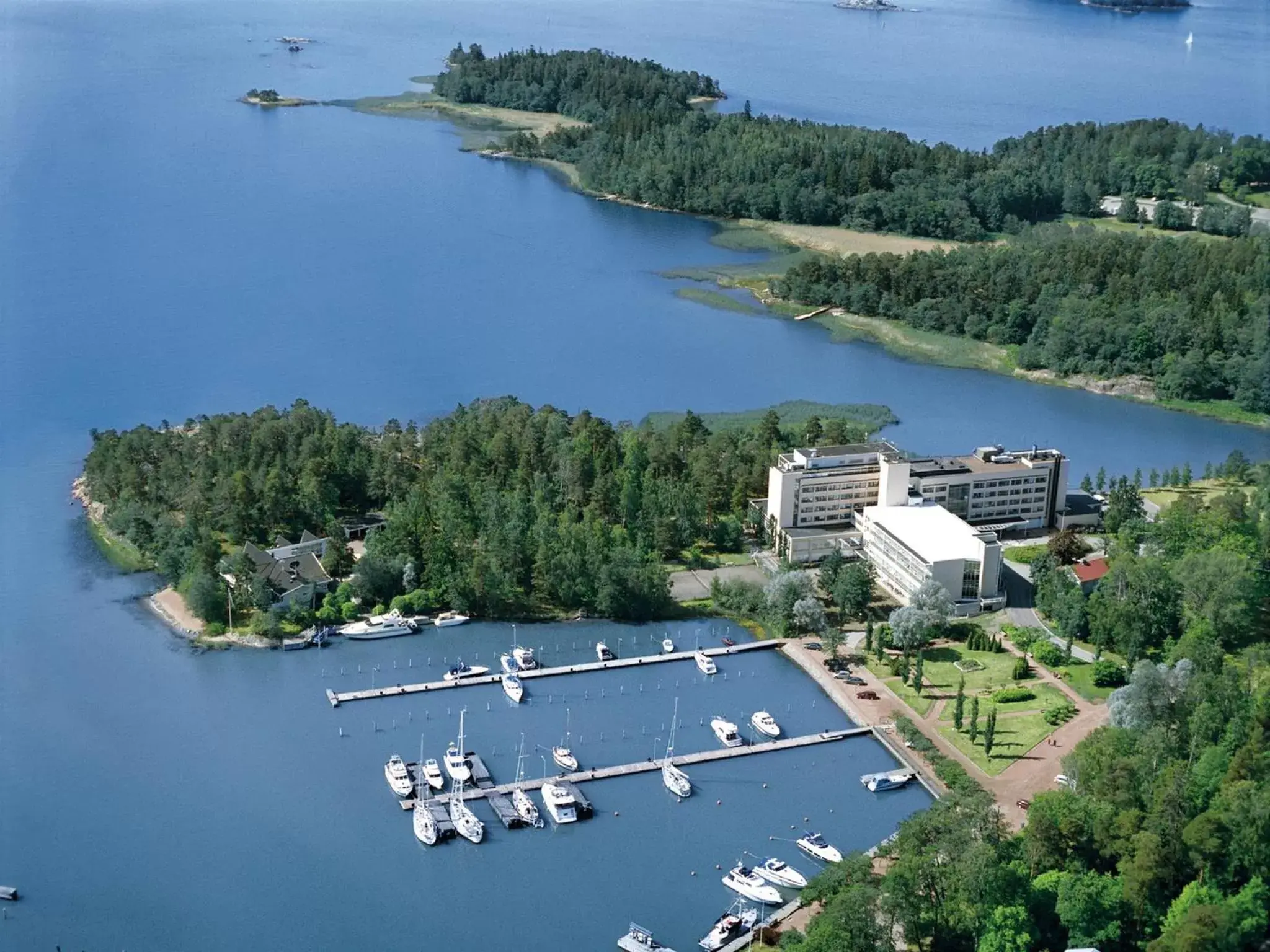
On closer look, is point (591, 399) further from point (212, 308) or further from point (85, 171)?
point (85, 171)

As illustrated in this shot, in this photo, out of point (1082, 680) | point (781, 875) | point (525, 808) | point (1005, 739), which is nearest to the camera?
point (781, 875)

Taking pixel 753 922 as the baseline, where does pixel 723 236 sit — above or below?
above

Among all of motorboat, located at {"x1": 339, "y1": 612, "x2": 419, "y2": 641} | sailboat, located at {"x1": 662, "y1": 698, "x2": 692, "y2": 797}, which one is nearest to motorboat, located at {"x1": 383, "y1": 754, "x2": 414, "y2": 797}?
sailboat, located at {"x1": 662, "y1": 698, "x2": 692, "y2": 797}

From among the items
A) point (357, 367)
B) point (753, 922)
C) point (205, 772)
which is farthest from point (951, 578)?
point (357, 367)

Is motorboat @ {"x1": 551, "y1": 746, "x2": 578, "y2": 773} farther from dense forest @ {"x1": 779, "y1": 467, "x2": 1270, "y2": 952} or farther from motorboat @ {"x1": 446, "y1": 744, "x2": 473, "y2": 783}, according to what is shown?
dense forest @ {"x1": 779, "y1": 467, "x2": 1270, "y2": 952}

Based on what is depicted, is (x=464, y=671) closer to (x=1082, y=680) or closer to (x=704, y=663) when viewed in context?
(x=704, y=663)

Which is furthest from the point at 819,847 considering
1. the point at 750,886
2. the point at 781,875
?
the point at 750,886
